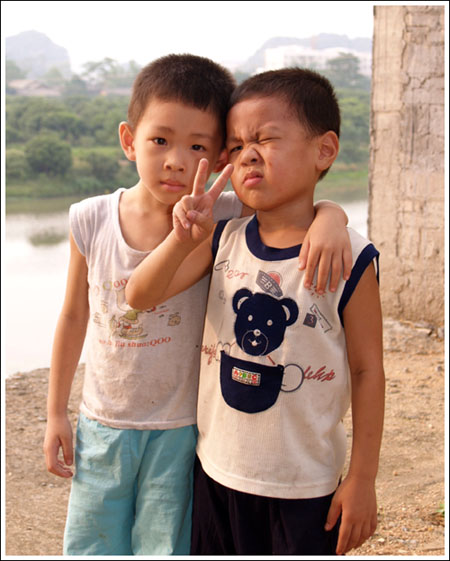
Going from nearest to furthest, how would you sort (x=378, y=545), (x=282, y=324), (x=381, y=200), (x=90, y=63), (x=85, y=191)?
(x=282, y=324) < (x=378, y=545) < (x=381, y=200) < (x=85, y=191) < (x=90, y=63)

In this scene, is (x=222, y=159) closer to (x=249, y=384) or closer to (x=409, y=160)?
(x=249, y=384)

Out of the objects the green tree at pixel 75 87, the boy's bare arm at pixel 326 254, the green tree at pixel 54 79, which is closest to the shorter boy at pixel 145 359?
the boy's bare arm at pixel 326 254

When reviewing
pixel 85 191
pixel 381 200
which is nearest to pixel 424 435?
pixel 381 200

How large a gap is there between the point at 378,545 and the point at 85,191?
579cm

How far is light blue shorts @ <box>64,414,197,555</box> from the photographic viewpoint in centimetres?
143

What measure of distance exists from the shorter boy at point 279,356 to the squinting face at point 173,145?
56 mm

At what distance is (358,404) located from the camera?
131cm

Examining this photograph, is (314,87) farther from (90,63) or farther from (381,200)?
(90,63)

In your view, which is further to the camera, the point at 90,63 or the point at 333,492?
the point at 90,63

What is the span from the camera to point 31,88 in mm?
8281

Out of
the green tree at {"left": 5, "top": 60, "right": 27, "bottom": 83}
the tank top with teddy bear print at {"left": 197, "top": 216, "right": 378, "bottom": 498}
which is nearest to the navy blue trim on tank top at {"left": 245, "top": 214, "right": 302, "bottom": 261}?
the tank top with teddy bear print at {"left": 197, "top": 216, "right": 378, "bottom": 498}

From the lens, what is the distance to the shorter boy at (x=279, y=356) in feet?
4.21

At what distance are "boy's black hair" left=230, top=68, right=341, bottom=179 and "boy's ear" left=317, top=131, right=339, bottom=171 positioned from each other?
0.04ft

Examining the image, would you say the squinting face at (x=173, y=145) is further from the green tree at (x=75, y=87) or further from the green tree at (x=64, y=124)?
the green tree at (x=75, y=87)
